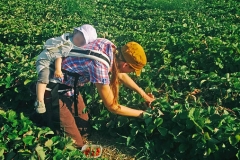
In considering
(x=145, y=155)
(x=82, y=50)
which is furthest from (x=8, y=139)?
(x=145, y=155)

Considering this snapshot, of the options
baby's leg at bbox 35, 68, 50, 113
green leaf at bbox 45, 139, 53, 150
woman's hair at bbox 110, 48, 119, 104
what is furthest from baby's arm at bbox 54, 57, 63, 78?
green leaf at bbox 45, 139, 53, 150

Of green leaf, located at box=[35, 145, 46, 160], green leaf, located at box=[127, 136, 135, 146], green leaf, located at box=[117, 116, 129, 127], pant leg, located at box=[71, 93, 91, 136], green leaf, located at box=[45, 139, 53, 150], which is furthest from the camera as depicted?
pant leg, located at box=[71, 93, 91, 136]

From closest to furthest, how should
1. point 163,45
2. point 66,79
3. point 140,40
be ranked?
point 66,79, point 163,45, point 140,40

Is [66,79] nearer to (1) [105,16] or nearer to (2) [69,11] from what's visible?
(1) [105,16]

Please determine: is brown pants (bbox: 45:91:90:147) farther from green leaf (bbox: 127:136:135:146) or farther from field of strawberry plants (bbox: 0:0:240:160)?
green leaf (bbox: 127:136:135:146)

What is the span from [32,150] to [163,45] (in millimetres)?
3298

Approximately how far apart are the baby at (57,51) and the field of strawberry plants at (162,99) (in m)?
0.44

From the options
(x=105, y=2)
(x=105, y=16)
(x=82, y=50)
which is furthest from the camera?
(x=105, y=2)

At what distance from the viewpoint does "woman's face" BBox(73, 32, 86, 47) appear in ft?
11.3

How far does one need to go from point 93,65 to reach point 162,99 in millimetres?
1087

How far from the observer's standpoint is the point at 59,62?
3582 millimetres

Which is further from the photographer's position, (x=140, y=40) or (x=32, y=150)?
(x=140, y=40)

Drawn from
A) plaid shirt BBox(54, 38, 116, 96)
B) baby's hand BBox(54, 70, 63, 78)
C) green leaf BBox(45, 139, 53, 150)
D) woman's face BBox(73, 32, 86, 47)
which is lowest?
green leaf BBox(45, 139, 53, 150)

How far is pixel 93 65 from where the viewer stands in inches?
131
